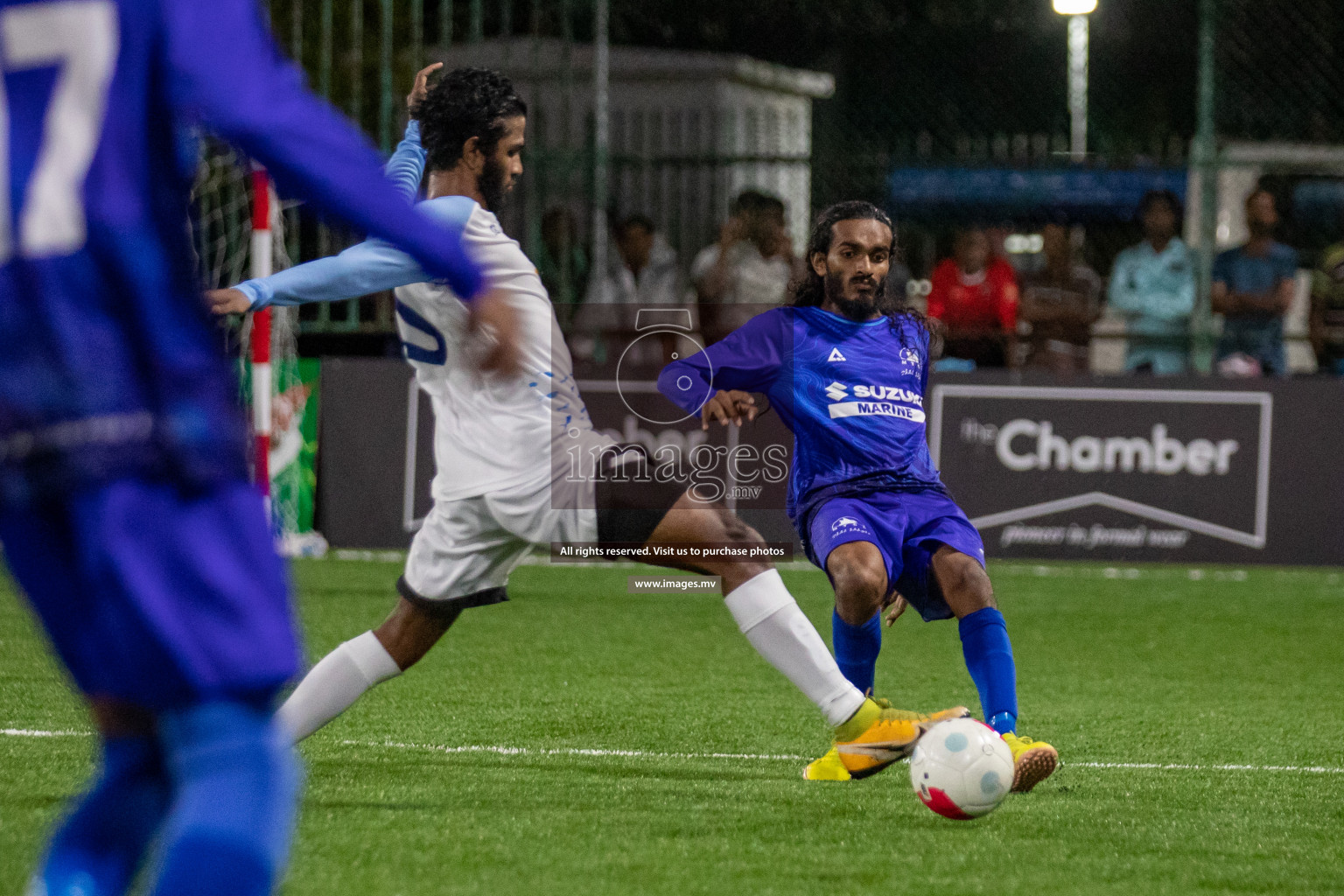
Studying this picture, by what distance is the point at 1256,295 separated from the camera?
11859mm

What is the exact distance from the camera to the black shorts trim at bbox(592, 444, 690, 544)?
443 cm

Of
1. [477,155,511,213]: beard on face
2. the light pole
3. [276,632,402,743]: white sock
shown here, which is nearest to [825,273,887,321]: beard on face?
[477,155,511,213]: beard on face

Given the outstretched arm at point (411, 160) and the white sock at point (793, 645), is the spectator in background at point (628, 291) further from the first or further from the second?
the white sock at point (793, 645)

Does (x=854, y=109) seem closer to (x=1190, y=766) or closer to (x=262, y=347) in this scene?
(x=262, y=347)

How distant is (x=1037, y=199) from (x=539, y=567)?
14.3 ft

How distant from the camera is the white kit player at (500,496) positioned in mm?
4488

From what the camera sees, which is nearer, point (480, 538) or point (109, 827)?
point (109, 827)

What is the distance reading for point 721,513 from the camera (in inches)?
179

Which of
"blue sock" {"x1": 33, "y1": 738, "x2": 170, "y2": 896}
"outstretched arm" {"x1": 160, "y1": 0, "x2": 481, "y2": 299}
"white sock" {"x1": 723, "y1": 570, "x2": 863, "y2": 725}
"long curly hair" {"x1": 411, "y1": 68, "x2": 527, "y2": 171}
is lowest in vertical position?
"white sock" {"x1": 723, "y1": 570, "x2": 863, "y2": 725}

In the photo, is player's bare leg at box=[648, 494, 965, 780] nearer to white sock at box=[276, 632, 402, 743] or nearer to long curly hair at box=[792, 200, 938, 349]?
white sock at box=[276, 632, 402, 743]

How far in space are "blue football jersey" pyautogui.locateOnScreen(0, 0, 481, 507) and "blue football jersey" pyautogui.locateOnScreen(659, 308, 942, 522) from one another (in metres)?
3.12

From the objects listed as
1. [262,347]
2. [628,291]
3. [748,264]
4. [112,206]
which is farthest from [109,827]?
[628,291]

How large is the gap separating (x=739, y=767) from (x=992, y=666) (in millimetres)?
775

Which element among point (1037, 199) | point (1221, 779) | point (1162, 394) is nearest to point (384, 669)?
point (1221, 779)
